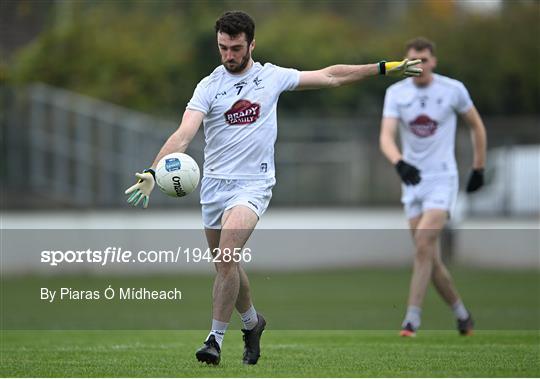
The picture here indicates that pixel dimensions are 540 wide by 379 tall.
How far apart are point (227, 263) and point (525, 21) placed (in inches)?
1104

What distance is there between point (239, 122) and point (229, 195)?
0.58 metres

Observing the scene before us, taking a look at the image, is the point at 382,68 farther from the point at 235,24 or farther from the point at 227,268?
the point at 227,268

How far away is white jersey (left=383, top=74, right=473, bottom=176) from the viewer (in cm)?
1359

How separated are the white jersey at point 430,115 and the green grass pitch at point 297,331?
1866mm

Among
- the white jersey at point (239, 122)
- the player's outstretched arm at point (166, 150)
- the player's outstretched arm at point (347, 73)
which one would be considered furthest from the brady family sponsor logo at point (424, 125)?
the player's outstretched arm at point (166, 150)

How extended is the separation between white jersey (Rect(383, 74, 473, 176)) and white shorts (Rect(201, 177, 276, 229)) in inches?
153

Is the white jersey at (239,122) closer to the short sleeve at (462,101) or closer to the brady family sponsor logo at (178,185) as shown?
the brady family sponsor logo at (178,185)

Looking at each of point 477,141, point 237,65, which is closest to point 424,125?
point 477,141

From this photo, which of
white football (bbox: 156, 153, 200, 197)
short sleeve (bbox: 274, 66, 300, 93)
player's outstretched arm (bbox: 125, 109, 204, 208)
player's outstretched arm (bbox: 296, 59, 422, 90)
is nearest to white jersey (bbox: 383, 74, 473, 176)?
player's outstretched arm (bbox: 296, 59, 422, 90)

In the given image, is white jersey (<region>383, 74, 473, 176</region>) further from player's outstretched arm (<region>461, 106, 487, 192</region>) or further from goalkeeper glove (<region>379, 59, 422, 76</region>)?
goalkeeper glove (<region>379, 59, 422, 76</region>)

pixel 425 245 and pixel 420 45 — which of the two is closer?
pixel 425 245

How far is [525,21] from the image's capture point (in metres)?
36.2

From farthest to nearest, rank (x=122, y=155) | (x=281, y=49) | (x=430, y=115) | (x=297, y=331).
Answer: (x=281, y=49)
(x=122, y=155)
(x=297, y=331)
(x=430, y=115)

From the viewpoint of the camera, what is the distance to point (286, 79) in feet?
33.2
